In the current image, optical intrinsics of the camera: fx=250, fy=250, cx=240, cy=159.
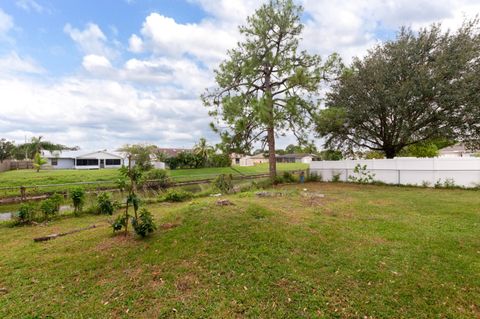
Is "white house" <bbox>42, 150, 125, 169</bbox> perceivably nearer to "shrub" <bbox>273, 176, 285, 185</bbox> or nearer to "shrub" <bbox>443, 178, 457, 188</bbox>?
"shrub" <bbox>273, 176, 285, 185</bbox>

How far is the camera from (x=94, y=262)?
3.87m

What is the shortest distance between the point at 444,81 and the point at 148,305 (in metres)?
14.7

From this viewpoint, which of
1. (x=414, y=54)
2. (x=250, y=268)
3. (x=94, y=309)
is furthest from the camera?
(x=414, y=54)

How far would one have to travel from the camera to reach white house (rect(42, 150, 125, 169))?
114 ft

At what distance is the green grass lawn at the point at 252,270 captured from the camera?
274 cm

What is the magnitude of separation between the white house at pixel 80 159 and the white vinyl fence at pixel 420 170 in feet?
104

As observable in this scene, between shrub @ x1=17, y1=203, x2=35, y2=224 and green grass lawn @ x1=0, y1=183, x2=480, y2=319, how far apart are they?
4.46 feet

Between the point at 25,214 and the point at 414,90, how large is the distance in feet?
51.2

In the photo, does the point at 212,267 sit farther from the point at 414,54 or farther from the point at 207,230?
the point at 414,54

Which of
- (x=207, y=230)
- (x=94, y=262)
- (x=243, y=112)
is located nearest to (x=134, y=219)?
(x=94, y=262)

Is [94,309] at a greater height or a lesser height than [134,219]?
lesser

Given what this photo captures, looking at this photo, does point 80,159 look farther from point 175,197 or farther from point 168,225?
point 168,225

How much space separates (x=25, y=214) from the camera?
6.86m

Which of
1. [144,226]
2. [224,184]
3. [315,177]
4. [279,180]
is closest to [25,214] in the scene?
[144,226]
